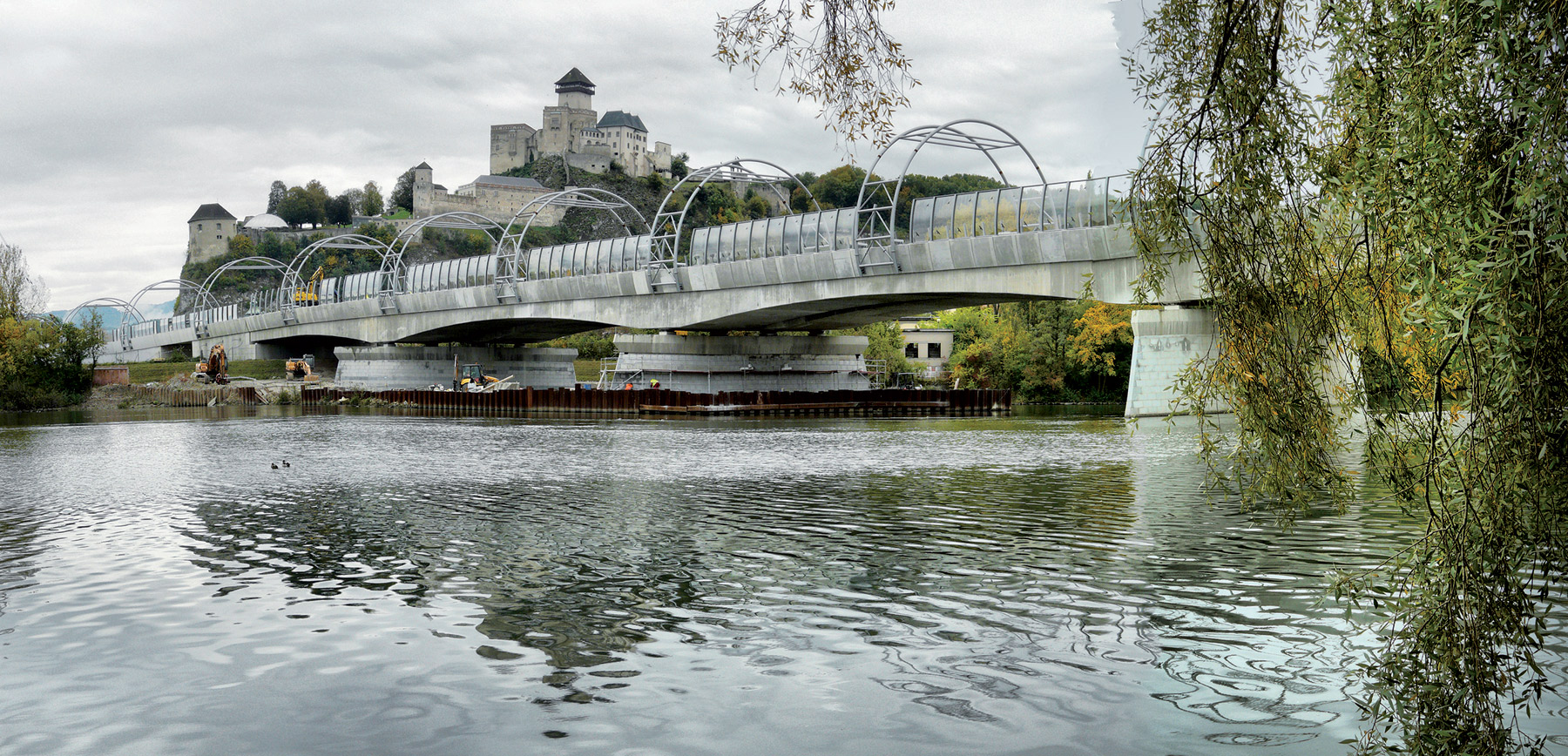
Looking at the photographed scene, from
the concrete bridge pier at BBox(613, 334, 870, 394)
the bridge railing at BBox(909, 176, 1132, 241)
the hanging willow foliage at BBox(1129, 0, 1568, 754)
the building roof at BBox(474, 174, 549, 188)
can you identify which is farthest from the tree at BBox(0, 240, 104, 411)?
the building roof at BBox(474, 174, 549, 188)

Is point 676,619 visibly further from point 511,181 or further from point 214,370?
point 511,181

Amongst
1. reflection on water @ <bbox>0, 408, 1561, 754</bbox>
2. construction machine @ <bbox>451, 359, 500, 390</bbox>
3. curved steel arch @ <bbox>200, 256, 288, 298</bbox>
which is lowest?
reflection on water @ <bbox>0, 408, 1561, 754</bbox>

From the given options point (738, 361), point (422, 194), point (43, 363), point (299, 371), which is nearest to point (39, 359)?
point (43, 363)

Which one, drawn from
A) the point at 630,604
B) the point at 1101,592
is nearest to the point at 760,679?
the point at 630,604

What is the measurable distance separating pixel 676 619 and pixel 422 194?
191227mm

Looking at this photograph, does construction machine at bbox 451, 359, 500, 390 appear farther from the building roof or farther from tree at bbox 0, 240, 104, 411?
the building roof

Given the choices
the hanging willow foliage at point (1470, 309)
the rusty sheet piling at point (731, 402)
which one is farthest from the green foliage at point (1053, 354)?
the hanging willow foliage at point (1470, 309)

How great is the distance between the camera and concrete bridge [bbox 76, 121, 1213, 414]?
42.3m

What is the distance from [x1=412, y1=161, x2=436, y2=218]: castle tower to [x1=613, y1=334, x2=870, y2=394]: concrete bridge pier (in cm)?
13178

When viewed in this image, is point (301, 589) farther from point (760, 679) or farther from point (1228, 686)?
point (1228, 686)

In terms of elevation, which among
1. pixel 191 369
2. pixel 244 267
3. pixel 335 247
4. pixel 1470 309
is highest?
pixel 244 267

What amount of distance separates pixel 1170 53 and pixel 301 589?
933 centimetres

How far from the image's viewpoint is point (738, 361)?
66312 mm

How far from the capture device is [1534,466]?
5.43 m
